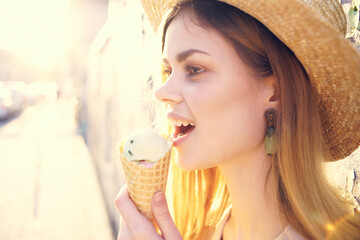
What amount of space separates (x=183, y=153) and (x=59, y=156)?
931 centimetres

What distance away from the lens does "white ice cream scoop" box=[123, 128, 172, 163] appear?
177cm

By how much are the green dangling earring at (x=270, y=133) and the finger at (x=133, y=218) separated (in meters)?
0.78

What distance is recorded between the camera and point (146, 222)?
5.76ft

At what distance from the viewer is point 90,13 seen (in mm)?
13742

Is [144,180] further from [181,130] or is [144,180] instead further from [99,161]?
[99,161]

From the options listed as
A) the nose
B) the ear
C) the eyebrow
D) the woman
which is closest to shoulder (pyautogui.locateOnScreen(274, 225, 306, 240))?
the woman

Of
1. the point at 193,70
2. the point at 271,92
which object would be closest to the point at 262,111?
the point at 271,92

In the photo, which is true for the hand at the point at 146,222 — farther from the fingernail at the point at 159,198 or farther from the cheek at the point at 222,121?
the cheek at the point at 222,121

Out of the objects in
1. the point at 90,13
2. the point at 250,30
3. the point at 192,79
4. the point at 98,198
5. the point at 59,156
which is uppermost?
the point at 250,30

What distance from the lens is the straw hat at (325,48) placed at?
136 cm

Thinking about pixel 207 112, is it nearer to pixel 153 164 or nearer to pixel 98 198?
pixel 153 164

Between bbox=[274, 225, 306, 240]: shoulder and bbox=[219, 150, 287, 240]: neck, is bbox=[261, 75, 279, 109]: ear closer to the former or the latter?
bbox=[219, 150, 287, 240]: neck

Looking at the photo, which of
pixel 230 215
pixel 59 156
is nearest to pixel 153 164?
pixel 230 215

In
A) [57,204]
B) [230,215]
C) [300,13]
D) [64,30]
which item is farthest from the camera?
[64,30]
